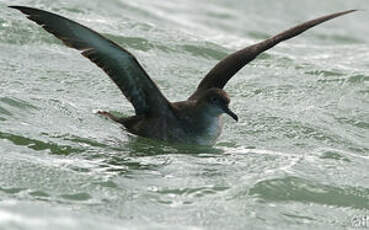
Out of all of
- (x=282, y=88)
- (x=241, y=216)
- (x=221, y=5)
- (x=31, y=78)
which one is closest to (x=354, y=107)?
(x=282, y=88)

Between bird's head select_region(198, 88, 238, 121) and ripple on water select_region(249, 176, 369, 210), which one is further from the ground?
bird's head select_region(198, 88, 238, 121)

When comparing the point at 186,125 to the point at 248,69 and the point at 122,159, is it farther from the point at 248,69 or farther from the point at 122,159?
the point at 248,69

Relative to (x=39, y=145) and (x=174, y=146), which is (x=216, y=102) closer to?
(x=174, y=146)

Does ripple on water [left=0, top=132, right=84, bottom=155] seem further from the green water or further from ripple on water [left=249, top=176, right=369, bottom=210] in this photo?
ripple on water [left=249, top=176, right=369, bottom=210]

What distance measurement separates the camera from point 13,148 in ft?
30.1

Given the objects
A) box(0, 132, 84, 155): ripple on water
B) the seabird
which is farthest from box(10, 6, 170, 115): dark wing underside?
box(0, 132, 84, 155): ripple on water

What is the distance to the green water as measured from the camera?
7.97 metres

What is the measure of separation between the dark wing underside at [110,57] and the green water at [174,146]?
0.44 meters

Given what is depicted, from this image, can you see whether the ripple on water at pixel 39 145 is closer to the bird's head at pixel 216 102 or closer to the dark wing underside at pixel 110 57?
the dark wing underside at pixel 110 57

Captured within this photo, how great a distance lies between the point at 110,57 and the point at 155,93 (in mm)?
623

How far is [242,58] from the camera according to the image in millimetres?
10469

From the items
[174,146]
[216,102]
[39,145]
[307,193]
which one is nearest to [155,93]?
[174,146]

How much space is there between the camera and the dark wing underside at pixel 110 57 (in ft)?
29.6

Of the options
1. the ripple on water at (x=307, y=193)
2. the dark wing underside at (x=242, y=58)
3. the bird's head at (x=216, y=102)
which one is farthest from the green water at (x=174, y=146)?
the dark wing underside at (x=242, y=58)
